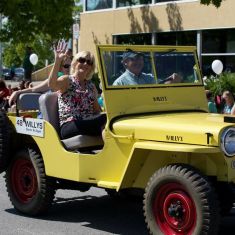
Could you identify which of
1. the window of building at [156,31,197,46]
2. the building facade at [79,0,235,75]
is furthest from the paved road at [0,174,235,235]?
the window of building at [156,31,197,46]

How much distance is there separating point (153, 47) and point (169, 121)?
109 cm

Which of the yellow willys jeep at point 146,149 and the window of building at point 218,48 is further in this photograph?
the window of building at point 218,48

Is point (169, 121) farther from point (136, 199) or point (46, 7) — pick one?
point (46, 7)

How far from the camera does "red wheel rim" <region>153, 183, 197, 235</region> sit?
509cm

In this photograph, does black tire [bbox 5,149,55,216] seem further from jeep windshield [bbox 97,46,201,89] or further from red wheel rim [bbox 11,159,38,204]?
jeep windshield [bbox 97,46,201,89]

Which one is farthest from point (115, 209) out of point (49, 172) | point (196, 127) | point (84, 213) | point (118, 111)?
point (196, 127)

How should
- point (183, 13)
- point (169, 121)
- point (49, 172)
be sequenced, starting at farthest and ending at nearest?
1. point (183, 13)
2. point (49, 172)
3. point (169, 121)

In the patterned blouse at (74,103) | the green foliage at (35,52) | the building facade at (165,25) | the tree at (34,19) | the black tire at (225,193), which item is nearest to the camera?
the black tire at (225,193)

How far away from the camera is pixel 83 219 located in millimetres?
6508

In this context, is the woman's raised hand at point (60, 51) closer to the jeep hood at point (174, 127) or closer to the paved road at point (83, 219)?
the jeep hood at point (174, 127)

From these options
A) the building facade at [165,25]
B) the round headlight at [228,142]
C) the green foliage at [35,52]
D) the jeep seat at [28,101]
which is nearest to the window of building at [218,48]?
the building facade at [165,25]

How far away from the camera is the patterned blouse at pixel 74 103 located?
251 inches

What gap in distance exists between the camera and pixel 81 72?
6422 mm

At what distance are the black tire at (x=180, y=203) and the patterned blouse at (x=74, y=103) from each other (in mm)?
1450
